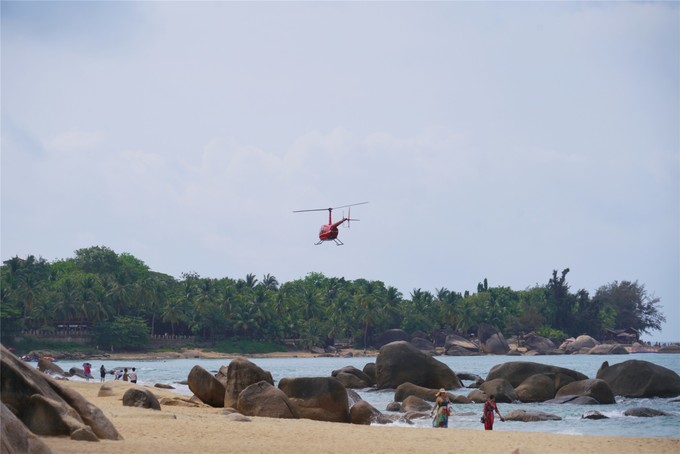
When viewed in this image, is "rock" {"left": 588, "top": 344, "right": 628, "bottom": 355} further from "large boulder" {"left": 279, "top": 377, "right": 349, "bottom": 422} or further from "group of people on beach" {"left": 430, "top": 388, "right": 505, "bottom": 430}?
"group of people on beach" {"left": 430, "top": 388, "right": 505, "bottom": 430}

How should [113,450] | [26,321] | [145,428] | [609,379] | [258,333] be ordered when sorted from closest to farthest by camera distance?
[113,450]
[145,428]
[609,379]
[26,321]
[258,333]

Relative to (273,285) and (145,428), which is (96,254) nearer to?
(273,285)

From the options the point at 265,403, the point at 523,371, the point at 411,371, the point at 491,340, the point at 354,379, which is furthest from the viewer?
the point at 491,340

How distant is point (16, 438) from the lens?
13.1 m

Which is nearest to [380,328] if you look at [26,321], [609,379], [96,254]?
[96,254]

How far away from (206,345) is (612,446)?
10512 centimetres

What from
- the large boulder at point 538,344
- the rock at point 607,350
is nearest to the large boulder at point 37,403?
the large boulder at point 538,344

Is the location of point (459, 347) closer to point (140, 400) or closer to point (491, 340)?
point (491, 340)

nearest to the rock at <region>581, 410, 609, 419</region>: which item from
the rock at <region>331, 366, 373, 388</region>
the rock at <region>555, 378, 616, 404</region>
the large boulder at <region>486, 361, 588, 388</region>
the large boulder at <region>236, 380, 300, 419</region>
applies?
the rock at <region>555, 378, 616, 404</region>

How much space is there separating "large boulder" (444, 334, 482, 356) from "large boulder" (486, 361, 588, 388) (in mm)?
91219

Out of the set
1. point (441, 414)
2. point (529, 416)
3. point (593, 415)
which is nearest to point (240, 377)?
point (441, 414)

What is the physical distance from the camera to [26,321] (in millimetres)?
113062

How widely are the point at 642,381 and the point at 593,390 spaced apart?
482 centimetres

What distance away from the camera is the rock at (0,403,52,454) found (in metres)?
Answer: 12.8
